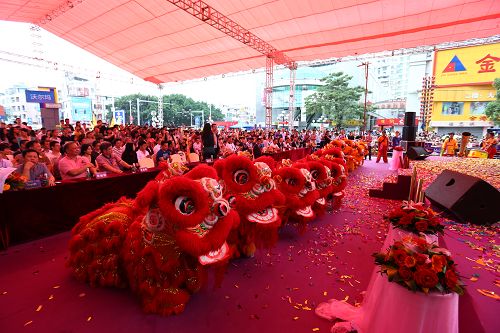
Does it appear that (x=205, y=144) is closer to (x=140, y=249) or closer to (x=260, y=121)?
(x=140, y=249)

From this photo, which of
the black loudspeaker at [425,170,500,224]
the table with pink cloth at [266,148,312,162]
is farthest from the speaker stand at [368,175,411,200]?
the table with pink cloth at [266,148,312,162]

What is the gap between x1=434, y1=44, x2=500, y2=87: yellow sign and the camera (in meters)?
18.2

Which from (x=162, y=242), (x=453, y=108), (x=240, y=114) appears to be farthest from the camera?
(x=240, y=114)

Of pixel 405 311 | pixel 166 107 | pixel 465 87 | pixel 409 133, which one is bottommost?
pixel 405 311

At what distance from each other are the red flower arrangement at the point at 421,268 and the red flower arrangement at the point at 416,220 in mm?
498

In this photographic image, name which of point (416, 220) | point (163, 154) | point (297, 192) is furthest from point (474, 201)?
point (163, 154)

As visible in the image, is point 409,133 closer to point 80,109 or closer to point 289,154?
point 289,154

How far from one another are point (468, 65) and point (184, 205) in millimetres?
24122

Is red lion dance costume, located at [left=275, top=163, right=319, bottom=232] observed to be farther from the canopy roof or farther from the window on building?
the window on building

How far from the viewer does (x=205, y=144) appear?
248 inches

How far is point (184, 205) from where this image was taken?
1.76 m

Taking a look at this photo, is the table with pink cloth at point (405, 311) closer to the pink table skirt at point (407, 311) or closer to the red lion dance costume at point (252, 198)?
the pink table skirt at point (407, 311)

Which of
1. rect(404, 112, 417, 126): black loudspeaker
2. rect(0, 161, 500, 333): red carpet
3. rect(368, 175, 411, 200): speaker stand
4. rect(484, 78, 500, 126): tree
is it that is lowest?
rect(0, 161, 500, 333): red carpet

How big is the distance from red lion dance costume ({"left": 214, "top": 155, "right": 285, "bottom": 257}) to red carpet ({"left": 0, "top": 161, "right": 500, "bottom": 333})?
399mm
